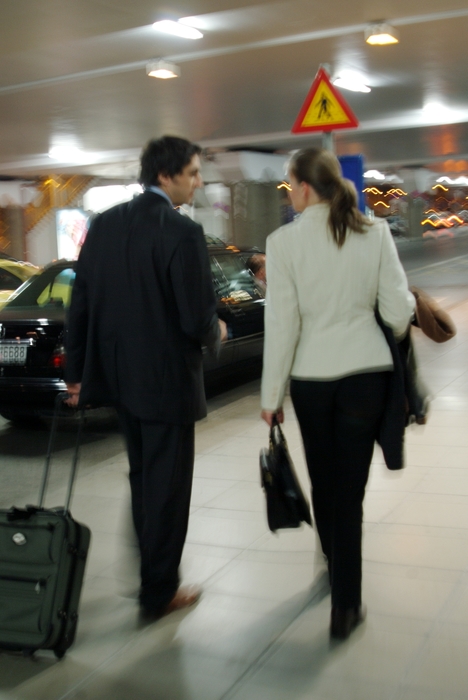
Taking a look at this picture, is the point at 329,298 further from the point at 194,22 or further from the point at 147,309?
the point at 194,22

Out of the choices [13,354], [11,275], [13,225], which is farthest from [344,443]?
[13,225]

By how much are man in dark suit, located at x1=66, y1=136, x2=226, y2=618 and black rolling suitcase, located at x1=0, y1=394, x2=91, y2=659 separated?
1.56 feet

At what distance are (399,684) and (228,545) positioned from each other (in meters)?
1.66

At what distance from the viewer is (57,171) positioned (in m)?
27.7

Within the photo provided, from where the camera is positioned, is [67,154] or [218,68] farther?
[67,154]

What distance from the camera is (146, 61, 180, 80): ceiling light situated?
11.5 m

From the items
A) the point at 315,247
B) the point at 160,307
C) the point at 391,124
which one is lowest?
the point at 160,307

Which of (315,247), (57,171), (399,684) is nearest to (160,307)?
(315,247)

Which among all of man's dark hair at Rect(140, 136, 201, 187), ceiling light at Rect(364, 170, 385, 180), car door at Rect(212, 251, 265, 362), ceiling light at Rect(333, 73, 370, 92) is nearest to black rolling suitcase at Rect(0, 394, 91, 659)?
man's dark hair at Rect(140, 136, 201, 187)

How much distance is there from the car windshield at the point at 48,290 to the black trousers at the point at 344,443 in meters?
4.60

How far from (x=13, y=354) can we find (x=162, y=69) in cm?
586

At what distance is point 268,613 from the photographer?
3.71 metres

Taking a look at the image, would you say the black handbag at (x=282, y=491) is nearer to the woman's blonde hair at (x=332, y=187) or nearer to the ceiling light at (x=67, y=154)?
the woman's blonde hair at (x=332, y=187)

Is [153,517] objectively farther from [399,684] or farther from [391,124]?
[391,124]
